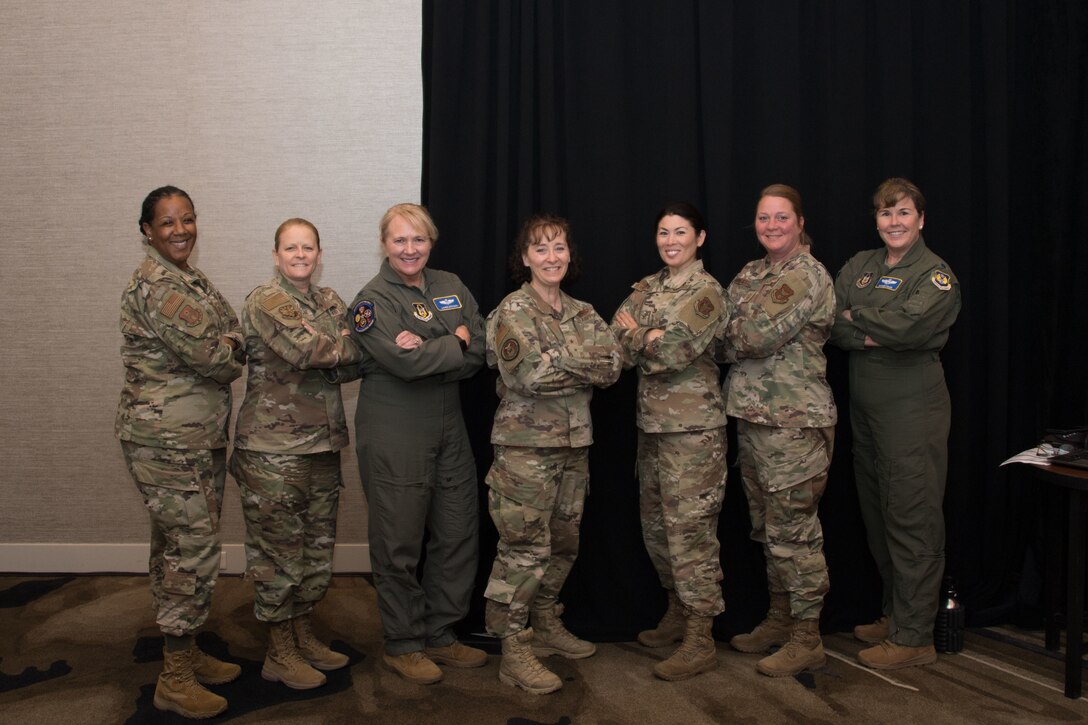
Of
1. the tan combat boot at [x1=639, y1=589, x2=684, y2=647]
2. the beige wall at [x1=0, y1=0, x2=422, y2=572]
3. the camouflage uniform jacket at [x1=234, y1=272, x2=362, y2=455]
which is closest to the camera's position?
the camouflage uniform jacket at [x1=234, y1=272, x2=362, y2=455]

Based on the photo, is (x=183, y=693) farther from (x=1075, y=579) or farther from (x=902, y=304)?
(x=1075, y=579)

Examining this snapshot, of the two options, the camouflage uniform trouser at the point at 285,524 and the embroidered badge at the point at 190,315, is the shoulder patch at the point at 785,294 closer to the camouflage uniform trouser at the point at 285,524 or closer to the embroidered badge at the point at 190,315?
the camouflage uniform trouser at the point at 285,524

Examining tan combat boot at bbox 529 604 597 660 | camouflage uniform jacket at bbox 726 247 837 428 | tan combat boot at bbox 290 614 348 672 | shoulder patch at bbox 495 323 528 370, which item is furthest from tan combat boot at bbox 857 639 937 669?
tan combat boot at bbox 290 614 348 672

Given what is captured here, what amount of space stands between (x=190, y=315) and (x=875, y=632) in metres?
2.89

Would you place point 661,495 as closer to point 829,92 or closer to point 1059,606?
point 1059,606

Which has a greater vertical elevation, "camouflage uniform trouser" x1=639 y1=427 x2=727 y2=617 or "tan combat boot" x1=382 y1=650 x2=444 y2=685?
Answer: "camouflage uniform trouser" x1=639 y1=427 x2=727 y2=617

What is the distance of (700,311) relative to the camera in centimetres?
291

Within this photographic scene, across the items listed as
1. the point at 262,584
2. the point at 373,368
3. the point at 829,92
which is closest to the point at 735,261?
the point at 829,92

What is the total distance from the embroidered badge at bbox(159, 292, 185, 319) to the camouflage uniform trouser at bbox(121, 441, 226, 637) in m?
0.44

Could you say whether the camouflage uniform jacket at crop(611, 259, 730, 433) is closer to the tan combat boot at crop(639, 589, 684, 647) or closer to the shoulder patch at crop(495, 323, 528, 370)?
the shoulder patch at crop(495, 323, 528, 370)

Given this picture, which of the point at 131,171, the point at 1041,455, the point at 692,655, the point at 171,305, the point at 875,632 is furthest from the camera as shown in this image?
the point at 131,171

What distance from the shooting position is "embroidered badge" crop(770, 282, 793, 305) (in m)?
2.93

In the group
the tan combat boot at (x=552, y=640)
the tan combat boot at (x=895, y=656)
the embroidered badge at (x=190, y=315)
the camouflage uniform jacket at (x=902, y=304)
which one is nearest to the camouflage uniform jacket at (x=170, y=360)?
the embroidered badge at (x=190, y=315)

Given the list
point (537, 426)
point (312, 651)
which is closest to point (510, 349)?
point (537, 426)
